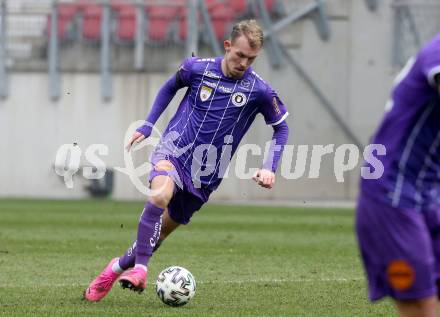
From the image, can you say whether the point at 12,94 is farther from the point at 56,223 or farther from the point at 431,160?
the point at 431,160

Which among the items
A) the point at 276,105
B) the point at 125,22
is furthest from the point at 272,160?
the point at 125,22

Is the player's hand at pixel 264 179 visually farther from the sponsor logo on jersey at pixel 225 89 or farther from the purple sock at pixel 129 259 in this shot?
the purple sock at pixel 129 259

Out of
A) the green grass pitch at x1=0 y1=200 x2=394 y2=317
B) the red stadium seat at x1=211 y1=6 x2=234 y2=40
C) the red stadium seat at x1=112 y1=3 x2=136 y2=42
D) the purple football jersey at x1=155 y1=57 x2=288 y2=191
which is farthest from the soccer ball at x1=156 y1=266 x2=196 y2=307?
the red stadium seat at x1=112 y1=3 x2=136 y2=42

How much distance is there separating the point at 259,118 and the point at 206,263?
1523 cm

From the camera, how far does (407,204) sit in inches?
182

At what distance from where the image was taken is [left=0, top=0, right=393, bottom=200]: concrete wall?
26.5 meters

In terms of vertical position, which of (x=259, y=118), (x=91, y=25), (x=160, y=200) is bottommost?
(x=259, y=118)

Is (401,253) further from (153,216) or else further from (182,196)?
(182,196)

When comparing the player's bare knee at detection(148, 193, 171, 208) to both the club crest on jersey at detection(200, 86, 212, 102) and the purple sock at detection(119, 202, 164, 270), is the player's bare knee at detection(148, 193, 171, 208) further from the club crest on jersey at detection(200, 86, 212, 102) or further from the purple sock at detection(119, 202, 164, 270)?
the club crest on jersey at detection(200, 86, 212, 102)

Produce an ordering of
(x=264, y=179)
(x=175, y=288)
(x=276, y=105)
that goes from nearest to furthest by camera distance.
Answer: (x=264, y=179), (x=175, y=288), (x=276, y=105)

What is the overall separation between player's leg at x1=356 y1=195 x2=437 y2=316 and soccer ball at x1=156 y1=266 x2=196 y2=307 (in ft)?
10.9

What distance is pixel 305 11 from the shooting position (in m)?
26.9

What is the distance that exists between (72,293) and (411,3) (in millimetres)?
19348

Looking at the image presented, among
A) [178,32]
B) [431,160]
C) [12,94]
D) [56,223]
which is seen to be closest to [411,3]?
[178,32]
